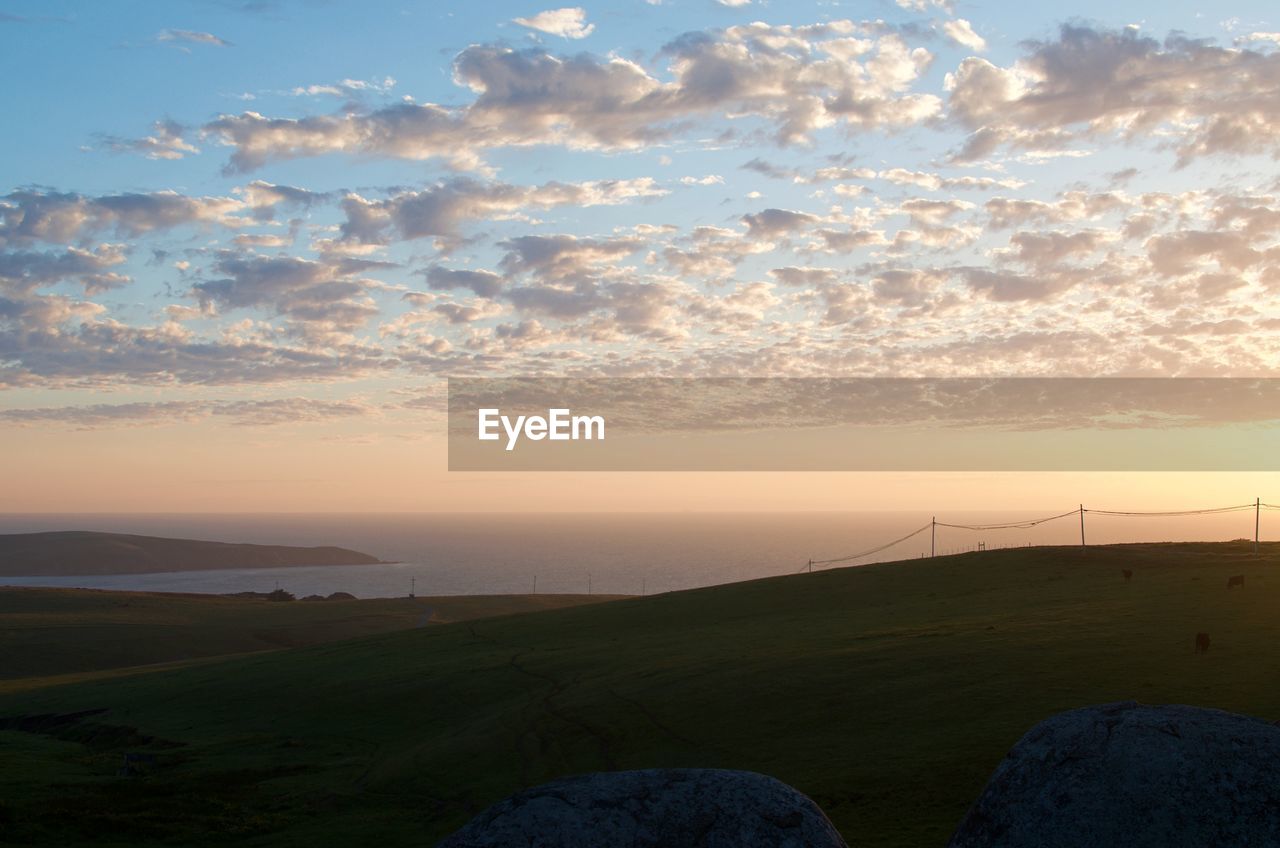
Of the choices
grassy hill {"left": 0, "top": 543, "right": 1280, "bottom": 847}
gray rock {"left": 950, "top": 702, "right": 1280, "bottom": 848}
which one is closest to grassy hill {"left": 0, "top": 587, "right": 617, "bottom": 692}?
grassy hill {"left": 0, "top": 543, "right": 1280, "bottom": 847}

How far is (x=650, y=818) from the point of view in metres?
9.91

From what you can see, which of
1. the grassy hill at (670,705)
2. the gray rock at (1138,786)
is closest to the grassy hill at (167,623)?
the grassy hill at (670,705)

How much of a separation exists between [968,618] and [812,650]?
859 cm

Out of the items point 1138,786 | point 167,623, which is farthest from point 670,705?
point 167,623

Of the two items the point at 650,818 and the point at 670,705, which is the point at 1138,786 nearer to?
the point at 650,818

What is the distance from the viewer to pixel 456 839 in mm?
9734

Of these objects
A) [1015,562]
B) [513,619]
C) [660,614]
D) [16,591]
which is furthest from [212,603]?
[1015,562]

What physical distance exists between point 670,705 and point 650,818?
2386 cm

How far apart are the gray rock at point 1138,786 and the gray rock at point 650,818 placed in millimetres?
2169

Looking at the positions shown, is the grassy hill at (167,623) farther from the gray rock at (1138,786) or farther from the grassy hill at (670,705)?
the gray rock at (1138,786)

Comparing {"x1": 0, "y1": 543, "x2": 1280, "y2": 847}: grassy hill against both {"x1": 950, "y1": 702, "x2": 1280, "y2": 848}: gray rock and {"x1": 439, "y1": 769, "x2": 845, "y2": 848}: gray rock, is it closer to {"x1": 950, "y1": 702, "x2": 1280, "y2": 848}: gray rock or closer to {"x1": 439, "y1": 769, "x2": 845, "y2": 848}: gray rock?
{"x1": 950, "y1": 702, "x2": 1280, "y2": 848}: gray rock

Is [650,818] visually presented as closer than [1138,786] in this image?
Yes

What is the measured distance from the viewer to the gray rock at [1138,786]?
1008 centimetres

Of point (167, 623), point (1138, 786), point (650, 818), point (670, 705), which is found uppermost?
point (1138, 786)
